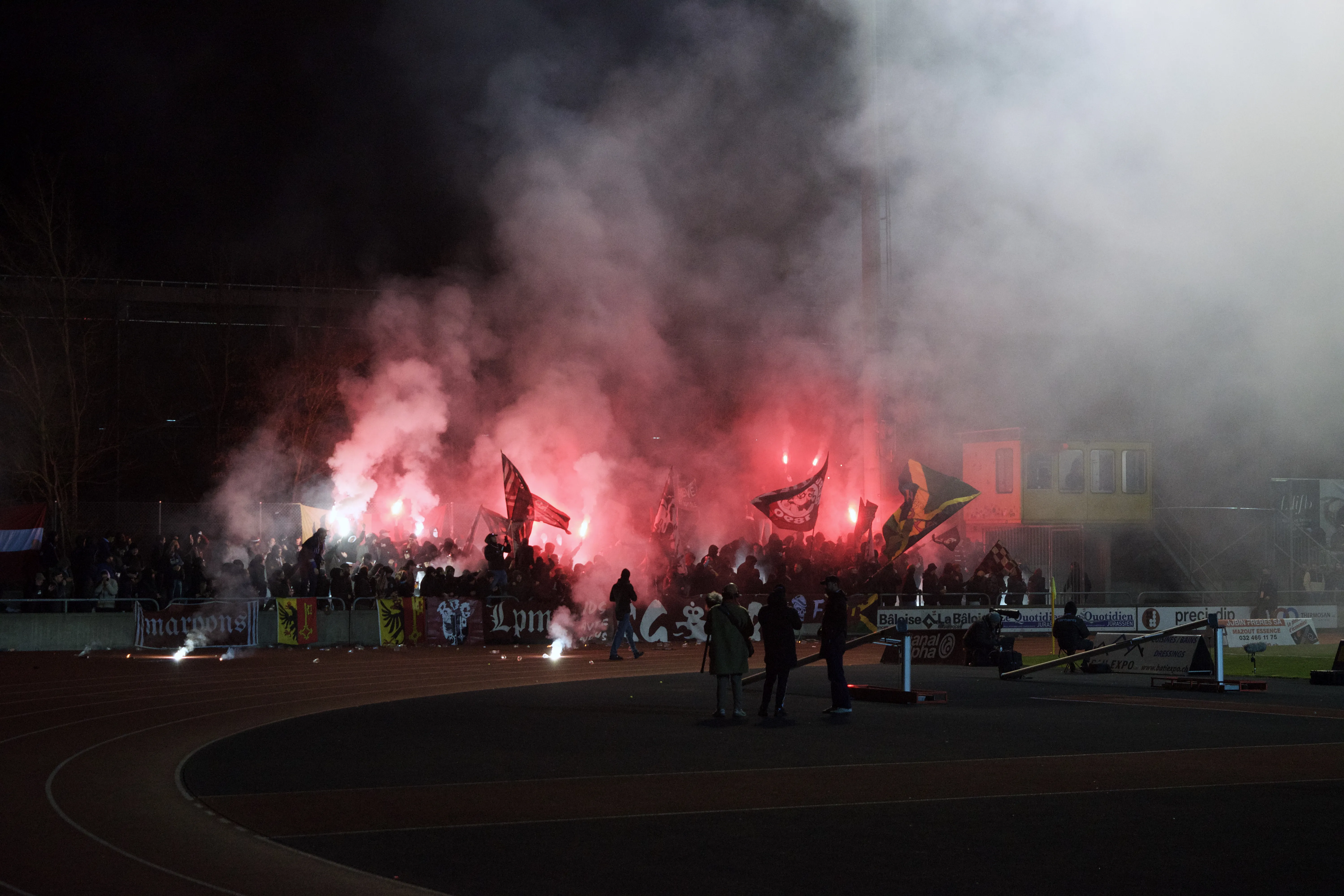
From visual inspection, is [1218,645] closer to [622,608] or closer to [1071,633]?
[1071,633]

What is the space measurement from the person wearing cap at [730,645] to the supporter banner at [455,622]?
12.1 metres

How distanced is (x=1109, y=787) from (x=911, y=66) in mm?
8959

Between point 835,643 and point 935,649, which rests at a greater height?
point 835,643

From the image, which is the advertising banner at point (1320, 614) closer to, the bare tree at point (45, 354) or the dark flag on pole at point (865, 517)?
the dark flag on pole at point (865, 517)

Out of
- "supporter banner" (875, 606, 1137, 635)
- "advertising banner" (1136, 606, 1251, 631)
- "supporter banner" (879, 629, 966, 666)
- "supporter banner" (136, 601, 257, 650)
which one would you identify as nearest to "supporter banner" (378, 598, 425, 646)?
"supporter banner" (136, 601, 257, 650)

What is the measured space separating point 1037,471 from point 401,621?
20.6m

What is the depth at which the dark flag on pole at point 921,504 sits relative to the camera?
91.4ft

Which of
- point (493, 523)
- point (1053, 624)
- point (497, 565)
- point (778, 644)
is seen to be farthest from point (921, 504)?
point (778, 644)

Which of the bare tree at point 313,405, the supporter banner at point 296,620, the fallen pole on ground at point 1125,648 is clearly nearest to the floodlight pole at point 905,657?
the fallen pole on ground at point 1125,648

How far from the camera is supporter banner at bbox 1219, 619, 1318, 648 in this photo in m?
23.1

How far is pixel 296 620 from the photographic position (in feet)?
77.5

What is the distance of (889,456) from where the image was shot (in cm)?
3238

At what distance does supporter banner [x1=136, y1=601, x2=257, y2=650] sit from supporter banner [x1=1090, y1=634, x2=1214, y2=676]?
14911 mm

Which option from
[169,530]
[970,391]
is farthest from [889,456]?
[169,530]
